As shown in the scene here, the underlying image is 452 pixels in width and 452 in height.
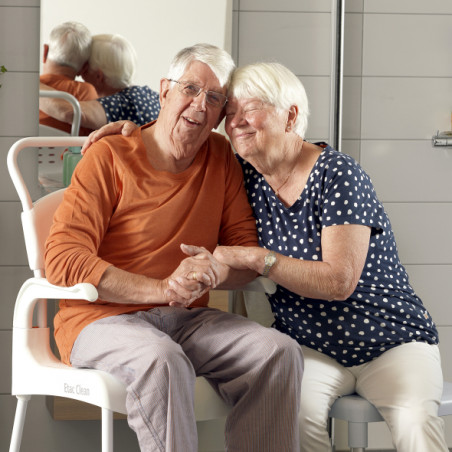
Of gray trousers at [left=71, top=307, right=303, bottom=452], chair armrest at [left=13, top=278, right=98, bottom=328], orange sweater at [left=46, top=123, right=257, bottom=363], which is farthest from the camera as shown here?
orange sweater at [left=46, top=123, right=257, bottom=363]

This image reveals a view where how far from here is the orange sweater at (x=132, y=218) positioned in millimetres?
1777

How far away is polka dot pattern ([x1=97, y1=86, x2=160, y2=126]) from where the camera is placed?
263 centimetres

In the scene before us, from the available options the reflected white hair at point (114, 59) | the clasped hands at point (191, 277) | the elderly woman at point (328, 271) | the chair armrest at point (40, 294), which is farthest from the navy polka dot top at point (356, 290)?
the reflected white hair at point (114, 59)

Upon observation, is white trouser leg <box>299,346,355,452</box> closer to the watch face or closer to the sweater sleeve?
the watch face

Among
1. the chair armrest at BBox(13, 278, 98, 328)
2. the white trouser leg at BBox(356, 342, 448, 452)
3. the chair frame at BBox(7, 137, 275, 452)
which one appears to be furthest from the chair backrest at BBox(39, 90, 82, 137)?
the white trouser leg at BBox(356, 342, 448, 452)

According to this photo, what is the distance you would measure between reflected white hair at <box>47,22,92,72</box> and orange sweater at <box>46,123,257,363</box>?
76cm

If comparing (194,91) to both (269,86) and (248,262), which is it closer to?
(269,86)

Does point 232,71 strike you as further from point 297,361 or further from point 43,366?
point 43,366

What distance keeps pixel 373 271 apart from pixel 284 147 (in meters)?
0.40

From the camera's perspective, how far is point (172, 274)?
177cm

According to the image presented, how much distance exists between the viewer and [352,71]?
2.78 meters

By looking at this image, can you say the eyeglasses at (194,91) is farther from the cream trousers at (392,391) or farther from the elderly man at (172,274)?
the cream trousers at (392,391)

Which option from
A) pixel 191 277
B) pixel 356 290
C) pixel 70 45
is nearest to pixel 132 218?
pixel 191 277

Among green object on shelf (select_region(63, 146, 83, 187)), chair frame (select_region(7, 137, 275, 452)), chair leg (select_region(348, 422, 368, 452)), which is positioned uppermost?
green object on shelf (select_region(63, 146, 83, 187))
